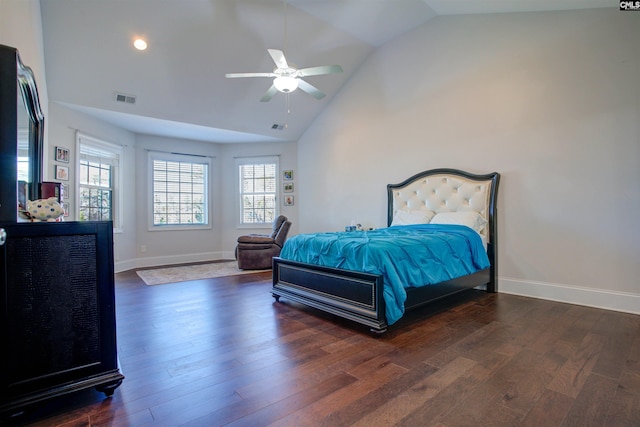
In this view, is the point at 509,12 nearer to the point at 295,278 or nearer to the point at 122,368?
the point at 295,278

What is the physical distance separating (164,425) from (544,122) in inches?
171

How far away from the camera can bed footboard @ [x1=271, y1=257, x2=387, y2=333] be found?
2.53 metres

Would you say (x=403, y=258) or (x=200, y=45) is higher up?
(x=200, y=45)

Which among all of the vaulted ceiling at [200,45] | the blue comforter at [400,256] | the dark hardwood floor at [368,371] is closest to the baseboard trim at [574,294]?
the dark hardwood floor at [368,371]

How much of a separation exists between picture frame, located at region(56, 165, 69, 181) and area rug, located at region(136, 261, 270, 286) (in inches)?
71.5

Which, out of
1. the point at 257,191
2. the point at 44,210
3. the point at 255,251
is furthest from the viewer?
the point at 257,191

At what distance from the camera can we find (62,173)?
4566mm

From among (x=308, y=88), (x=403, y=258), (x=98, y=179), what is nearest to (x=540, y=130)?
(x=403, y=258)

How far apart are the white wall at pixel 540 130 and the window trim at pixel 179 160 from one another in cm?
396

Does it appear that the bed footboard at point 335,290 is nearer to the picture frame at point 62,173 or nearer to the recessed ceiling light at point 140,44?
the recessed ceiling light at point 140,44

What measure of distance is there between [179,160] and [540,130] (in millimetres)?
6324

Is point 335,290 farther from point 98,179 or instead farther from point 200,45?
point 98,179

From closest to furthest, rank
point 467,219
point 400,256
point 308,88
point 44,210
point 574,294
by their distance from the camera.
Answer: point 44,210, point 400,256, point 574,294, point 308,88, point 467,219

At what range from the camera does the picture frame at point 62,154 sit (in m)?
4.49
